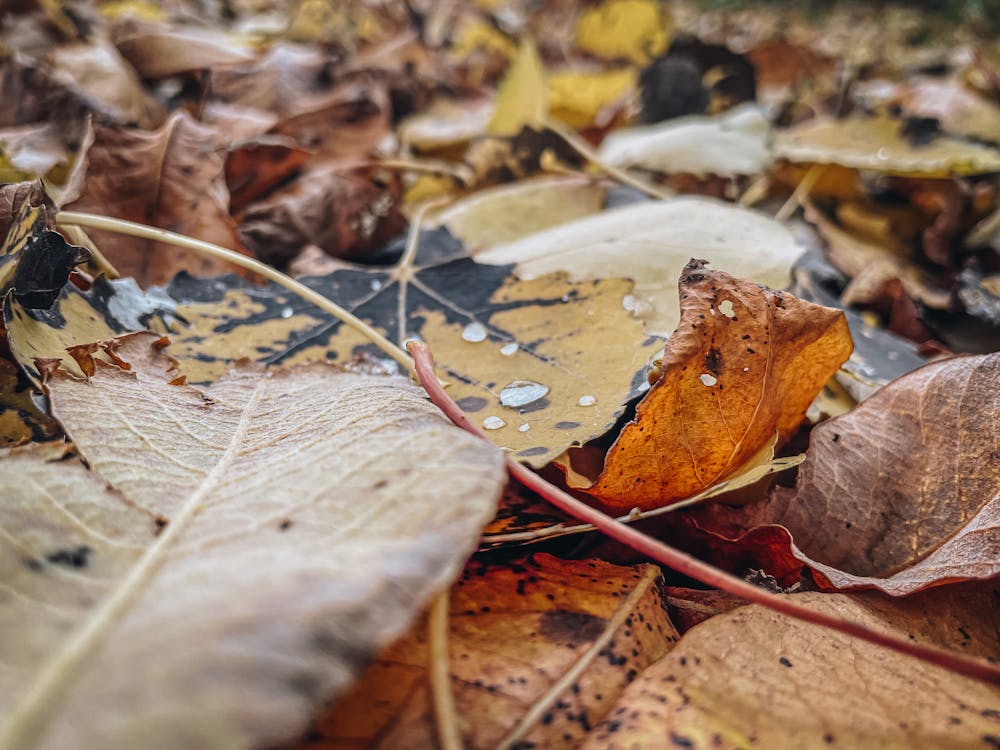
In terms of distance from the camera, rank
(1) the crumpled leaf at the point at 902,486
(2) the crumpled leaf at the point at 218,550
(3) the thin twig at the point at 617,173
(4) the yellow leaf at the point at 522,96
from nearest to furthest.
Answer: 1. (2) the crumpled leaf at the point at 218,550
2. (1) the crumpled leaf at the point at 902,486
3. (3) the thin twig at the point at 617,173
4. (4) the yellow leaf at the point at 522,96

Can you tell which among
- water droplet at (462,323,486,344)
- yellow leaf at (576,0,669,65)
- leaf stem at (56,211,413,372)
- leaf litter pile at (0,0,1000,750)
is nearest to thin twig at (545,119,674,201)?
leaf litter pile at (0,0,1000,750)

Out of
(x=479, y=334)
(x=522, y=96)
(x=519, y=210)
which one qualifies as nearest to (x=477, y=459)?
(x=479, y=334)

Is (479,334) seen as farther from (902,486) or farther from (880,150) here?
(880,150)

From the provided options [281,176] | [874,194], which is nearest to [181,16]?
[281,176]

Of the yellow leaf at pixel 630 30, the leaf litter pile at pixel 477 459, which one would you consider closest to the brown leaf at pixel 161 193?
the leaf litter pile at pixel 477 459

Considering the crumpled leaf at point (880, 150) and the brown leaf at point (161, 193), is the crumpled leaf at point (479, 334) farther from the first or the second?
the crumpled leaf at point (880, 150)

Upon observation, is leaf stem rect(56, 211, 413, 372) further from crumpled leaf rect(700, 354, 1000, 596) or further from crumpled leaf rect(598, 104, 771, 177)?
crumpled leaf rect(598, 104, 771, 177)
